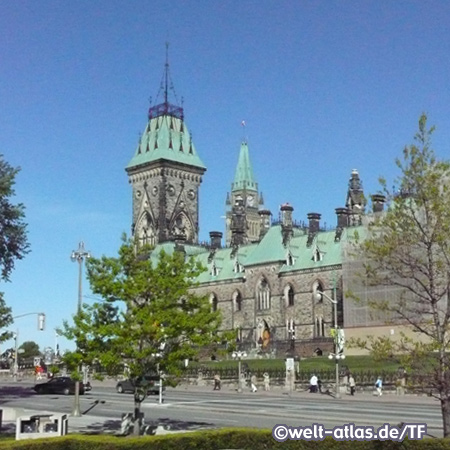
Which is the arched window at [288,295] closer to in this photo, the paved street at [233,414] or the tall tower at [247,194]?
the paved street at [233,414]

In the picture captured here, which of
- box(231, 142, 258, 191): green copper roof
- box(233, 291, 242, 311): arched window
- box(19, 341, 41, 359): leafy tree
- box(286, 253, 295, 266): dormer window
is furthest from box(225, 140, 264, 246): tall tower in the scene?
box(286, 253, 295, 266): dormer window

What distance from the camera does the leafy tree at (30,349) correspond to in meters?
152

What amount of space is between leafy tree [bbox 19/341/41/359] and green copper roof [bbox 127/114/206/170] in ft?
154

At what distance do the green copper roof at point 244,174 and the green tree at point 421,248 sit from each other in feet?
489

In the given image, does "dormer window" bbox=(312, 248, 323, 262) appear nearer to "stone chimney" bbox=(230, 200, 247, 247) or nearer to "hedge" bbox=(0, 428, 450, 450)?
"stone chimney" bbox=(230, 200, 247, 247)

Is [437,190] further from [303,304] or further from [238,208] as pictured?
[238,208]

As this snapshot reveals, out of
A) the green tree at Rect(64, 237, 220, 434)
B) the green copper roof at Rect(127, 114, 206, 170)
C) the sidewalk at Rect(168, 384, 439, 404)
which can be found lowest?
the sidewalk at Rect(168, 384, 439, 404)

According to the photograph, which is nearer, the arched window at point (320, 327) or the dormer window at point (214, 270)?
the arched window at point (320, 327)

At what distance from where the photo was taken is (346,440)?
1557 centimetres

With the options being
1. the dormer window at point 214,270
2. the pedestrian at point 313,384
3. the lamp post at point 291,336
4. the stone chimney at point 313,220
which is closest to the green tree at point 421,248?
the pedestrian at point 313,384

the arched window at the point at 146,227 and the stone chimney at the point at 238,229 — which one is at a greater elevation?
the arched window at the point at 146,227

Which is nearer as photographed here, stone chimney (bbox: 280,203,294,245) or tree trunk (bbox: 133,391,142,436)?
tree trunk (bbox: 133,391,142,436)

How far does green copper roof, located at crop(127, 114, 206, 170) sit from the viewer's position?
414 ft

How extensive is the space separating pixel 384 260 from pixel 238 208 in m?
92.5
